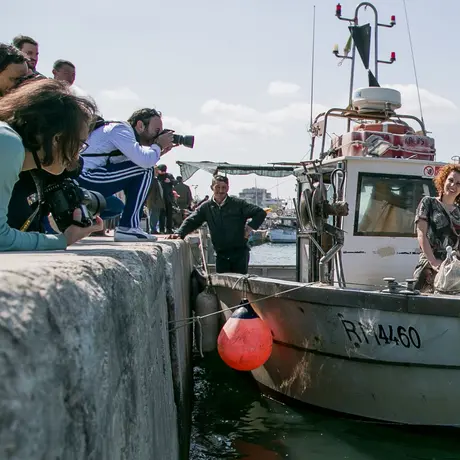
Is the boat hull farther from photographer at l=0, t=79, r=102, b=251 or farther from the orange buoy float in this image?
photographer at l=0, t=79, r=102, b=251

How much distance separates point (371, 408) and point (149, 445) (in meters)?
3.36

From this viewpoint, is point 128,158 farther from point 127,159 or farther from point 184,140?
point 184,140

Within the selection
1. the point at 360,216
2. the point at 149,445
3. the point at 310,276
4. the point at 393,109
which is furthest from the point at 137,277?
the point at 393,109

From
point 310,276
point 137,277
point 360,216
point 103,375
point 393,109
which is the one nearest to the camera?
point 103,375

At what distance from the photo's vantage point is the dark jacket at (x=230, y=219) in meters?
6.62

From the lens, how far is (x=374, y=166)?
5875mm

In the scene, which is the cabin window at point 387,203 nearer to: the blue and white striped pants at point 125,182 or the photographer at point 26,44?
the blue and white striped pants at point 125,182

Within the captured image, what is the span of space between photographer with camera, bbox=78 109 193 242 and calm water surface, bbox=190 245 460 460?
6.01 feet

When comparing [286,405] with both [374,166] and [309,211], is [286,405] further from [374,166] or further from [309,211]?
[374,166]

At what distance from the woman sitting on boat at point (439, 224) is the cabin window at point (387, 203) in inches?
41.8

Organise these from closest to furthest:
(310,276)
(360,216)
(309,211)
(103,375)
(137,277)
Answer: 1. (103,375)
2. (137,277)
3. (309,211)
4. (360,216)
5. (310,276)

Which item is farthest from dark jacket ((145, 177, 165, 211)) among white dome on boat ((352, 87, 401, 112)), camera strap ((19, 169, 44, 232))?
camera strap ((19, 169, 44, 232))

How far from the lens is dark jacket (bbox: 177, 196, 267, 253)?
6625 millimetres

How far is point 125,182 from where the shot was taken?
13.9ft
